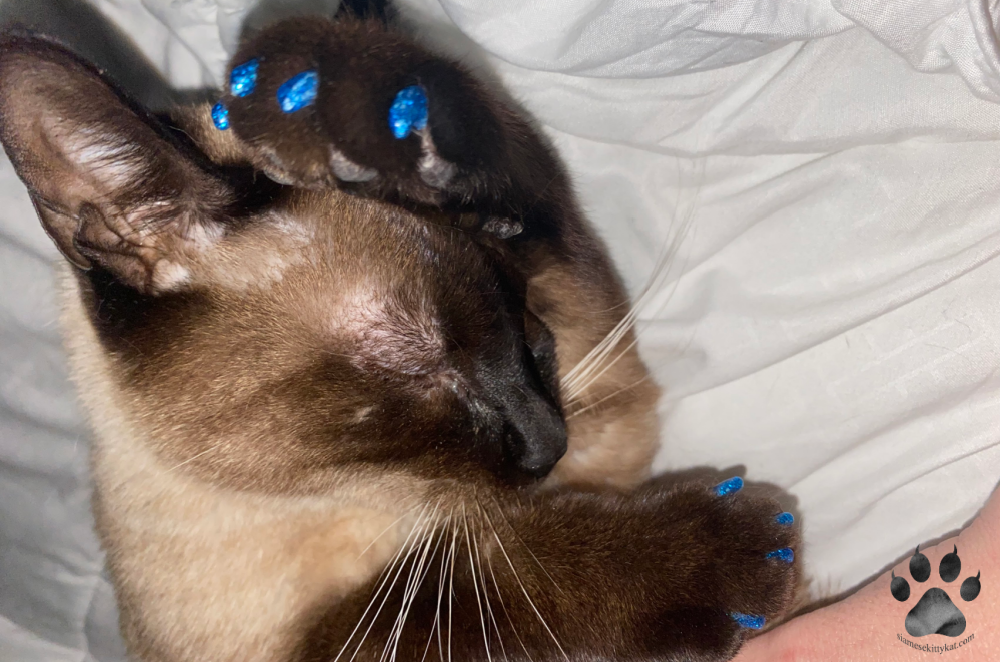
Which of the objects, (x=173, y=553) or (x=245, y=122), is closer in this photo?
(x=245, y=122)

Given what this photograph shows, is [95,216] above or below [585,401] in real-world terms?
above

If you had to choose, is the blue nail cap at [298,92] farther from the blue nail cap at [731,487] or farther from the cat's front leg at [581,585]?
the blue nail cap at [731,487]

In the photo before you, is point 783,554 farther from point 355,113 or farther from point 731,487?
point 355,113

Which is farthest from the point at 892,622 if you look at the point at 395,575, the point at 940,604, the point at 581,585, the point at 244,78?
the point at 244,78

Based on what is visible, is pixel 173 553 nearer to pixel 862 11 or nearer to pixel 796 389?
pixel 796 389

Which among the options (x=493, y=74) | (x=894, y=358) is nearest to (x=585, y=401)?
(x=894, y=358)
